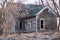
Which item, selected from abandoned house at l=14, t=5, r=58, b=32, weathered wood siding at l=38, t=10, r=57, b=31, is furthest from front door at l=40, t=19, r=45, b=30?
weathered wood siding at l=38, t=10, r=57, b=31

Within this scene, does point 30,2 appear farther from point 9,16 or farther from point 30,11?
point 9,16

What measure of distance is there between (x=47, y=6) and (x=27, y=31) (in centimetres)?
438

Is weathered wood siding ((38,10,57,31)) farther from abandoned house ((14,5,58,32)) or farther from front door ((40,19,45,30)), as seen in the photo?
front door ((40,19,45,30))

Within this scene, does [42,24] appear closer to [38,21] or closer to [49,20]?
[38,21]

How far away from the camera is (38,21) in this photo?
32.8 metres

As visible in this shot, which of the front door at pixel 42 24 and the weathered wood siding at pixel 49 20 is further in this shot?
the weathered wood siding at pixel 49 20

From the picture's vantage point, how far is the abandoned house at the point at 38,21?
1292 inches

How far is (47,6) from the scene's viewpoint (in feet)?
108

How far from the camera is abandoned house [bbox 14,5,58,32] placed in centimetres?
3281

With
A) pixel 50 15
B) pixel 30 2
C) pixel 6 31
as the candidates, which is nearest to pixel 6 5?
pixel 6 31

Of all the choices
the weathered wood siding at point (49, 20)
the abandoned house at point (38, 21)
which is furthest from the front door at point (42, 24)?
the weathered wood siding at point (49, 20)

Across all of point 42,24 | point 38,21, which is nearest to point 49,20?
point 42,24

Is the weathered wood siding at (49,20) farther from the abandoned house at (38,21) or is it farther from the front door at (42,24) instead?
the front door at (42,24)

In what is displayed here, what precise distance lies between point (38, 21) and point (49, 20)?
1.91 m
